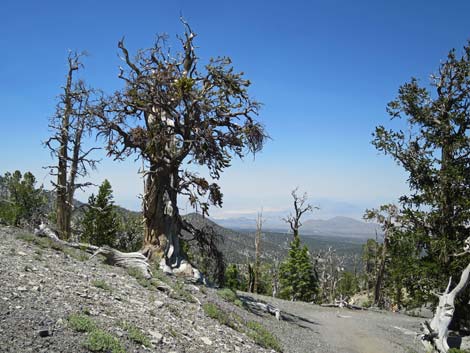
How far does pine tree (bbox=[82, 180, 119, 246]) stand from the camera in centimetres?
3559

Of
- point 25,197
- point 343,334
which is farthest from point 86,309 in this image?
point 25,197

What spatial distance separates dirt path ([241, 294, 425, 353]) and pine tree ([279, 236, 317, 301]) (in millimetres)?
23500

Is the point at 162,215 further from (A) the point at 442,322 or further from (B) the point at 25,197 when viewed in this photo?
(B) the point at 25,197

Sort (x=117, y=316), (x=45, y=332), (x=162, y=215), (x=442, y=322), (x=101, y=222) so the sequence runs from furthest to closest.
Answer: (x=101, y=222) → (x=162, y=215) → (x=442, y=322) → (x=117, y=316) → (x=45, y=332)

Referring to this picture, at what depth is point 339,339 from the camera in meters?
16.5

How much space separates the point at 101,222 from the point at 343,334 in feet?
84.4

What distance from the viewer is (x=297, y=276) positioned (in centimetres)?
4806

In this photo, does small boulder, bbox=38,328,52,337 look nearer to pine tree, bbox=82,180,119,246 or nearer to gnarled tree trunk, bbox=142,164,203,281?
gnarled tree trunk, bbox=142,164,203,281

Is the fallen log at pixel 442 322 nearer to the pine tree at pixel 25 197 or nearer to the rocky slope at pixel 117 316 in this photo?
the rocky slope at pixel 117 316

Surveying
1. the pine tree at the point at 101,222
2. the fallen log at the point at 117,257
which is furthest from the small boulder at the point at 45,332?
the pine tree at the point at 101,222

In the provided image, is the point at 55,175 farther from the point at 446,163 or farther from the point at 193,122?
the point at 446,163

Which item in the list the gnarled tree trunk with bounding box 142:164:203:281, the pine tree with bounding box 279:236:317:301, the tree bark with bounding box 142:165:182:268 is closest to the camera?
the gnarled tree trunk with bounding box 142:164:203:281

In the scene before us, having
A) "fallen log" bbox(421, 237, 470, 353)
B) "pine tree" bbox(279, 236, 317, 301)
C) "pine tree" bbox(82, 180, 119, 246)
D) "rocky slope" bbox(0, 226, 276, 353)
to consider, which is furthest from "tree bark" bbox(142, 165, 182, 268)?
"pine tree" bbox(279, 236, 317, 301)

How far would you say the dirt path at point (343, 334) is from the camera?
563 inches
